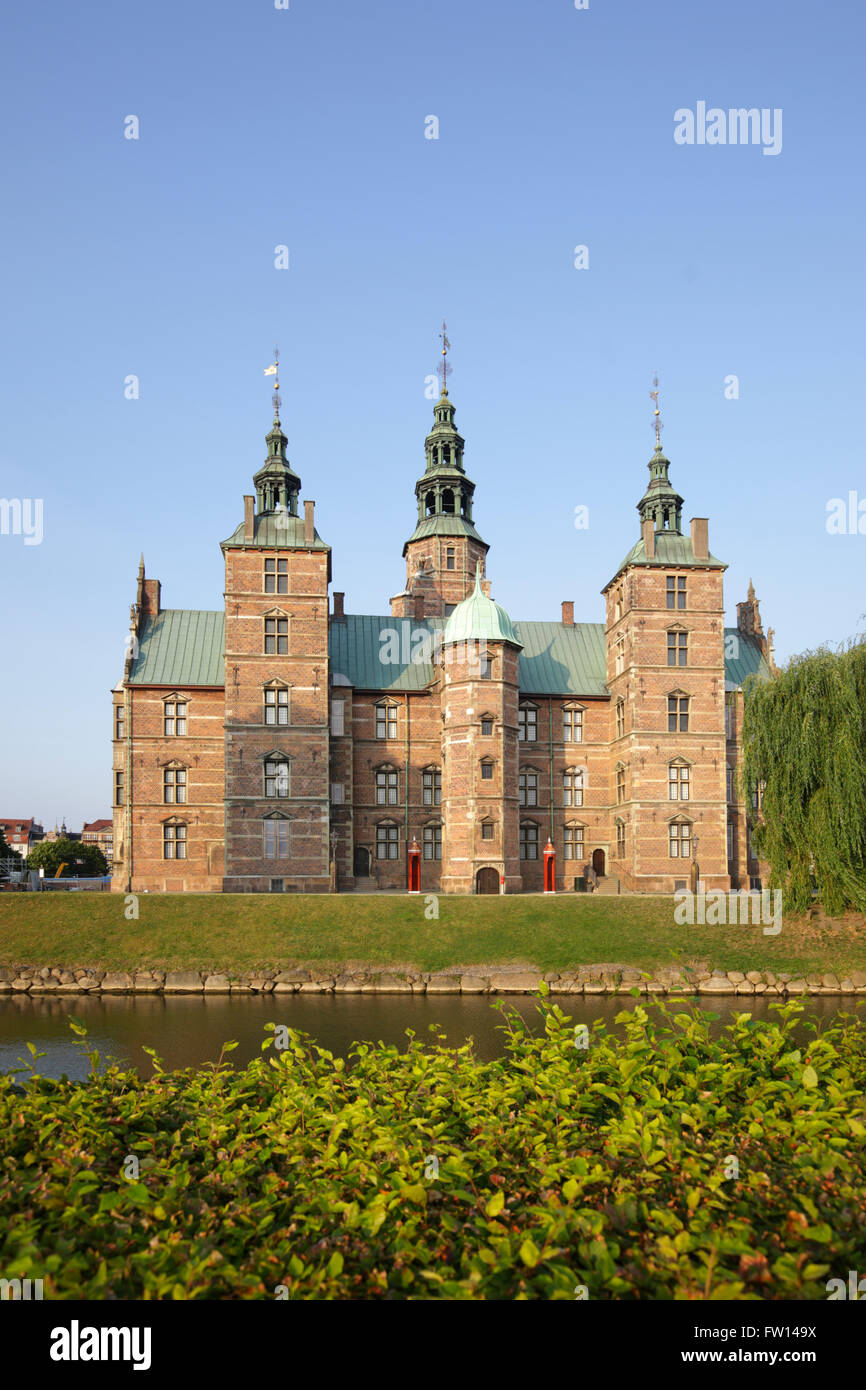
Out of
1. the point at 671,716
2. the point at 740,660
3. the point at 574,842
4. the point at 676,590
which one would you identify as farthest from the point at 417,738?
the point at 740,660

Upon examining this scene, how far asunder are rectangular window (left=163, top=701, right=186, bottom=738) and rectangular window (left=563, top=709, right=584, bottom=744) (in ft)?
66.5

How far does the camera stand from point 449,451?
58.6 m

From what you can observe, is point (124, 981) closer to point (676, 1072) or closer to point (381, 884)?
point (381, 884)

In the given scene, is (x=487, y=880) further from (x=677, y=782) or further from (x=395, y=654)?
(x=395, y=654)

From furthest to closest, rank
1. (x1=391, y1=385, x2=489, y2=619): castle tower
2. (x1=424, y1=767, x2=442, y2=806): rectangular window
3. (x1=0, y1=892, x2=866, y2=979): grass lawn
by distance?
(x1=391, y1=385, x2=489, y2=619): castle tower → (x1=424, y1=767, x2=442, y2=806): rectangular window → (x1=0, y1=892, x2=866, y2=979): grass lawn

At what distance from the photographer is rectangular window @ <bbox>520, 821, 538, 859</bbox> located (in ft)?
161

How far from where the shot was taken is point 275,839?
43906 mm

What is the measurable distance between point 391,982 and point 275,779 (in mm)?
16559

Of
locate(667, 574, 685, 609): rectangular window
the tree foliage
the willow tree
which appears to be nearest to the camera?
the willow tree

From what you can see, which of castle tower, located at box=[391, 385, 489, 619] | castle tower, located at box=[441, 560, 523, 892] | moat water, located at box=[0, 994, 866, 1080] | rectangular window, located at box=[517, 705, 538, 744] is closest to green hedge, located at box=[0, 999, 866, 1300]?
moat water, located at box=[0, 994, 866, 1080]

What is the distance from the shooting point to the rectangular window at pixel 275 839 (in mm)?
43781

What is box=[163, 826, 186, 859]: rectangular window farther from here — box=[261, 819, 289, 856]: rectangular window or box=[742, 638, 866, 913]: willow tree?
box=[742, 638, 866, 913]: willow tree

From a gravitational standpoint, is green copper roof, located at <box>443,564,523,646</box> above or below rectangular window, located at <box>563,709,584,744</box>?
above
